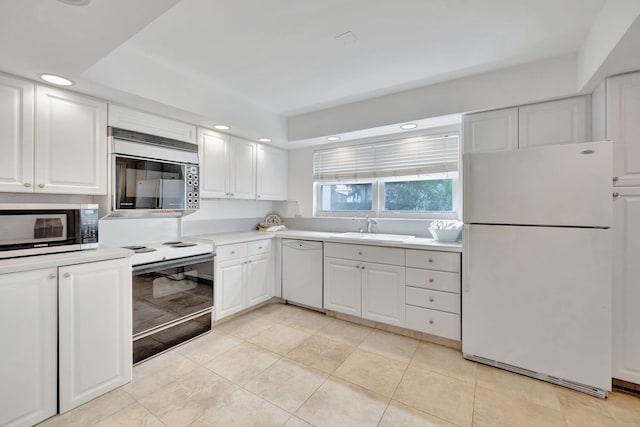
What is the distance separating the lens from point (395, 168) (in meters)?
3.30

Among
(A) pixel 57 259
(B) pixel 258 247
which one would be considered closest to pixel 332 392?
(B) pixel 258 247

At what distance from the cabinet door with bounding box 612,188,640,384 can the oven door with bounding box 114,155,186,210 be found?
11.1ft

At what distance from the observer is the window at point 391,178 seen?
301cm

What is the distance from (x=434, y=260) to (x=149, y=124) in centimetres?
277

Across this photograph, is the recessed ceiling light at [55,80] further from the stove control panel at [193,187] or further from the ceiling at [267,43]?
the stove control panel at [193,187]

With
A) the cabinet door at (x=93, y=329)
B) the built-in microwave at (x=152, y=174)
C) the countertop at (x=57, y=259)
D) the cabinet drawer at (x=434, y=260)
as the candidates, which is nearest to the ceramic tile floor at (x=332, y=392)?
the cabinet door at (x=93, y=329)

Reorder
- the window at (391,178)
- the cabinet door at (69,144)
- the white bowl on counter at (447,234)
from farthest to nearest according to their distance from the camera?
the window at (391,178) → the white bowl on counter at (447,234) → the cabinet door at (69,144)

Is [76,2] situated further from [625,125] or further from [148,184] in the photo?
[625,125]

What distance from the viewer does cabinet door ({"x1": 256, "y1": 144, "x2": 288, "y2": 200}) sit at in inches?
142

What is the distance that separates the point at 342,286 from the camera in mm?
2984

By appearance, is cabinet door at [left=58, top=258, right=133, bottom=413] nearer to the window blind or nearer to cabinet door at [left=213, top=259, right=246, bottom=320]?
cabinet door at [left=213, top=259, right=246, bottom=320]

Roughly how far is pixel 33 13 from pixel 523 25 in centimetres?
260

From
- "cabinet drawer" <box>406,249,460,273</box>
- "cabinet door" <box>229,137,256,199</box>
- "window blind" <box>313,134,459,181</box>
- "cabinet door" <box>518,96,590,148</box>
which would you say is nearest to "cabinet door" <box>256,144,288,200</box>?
"cabinet door" <box>229,137,256,199</box>

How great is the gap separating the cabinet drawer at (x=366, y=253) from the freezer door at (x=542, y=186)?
73 centimetres
